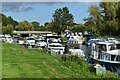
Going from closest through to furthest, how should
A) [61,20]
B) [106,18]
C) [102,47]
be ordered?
[102,47] → [106,18] → [61,20]

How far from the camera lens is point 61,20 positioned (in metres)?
110

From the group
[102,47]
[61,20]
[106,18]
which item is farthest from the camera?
[61,20]

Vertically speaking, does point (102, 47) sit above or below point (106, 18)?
below

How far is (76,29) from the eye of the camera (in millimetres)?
89812

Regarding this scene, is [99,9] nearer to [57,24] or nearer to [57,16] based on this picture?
[57,24]

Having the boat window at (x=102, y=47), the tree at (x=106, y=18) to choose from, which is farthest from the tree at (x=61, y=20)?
the boat window at (x=102, y=47)

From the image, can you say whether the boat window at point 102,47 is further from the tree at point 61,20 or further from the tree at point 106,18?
the tree at point 61,20

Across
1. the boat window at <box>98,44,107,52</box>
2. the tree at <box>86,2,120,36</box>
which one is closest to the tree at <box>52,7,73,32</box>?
the tree at <box>86,2,120,36</box>

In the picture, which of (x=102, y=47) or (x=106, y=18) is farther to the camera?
(x=106, y=18)

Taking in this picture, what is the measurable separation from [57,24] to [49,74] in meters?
87.0

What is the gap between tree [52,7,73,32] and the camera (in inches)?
3892

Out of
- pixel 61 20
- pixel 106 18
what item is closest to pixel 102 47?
pixel 106 18

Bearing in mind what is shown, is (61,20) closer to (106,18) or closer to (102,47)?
(106,18)

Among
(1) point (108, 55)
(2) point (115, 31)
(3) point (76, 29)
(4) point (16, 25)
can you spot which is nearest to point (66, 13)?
(4) point (16, 25)
